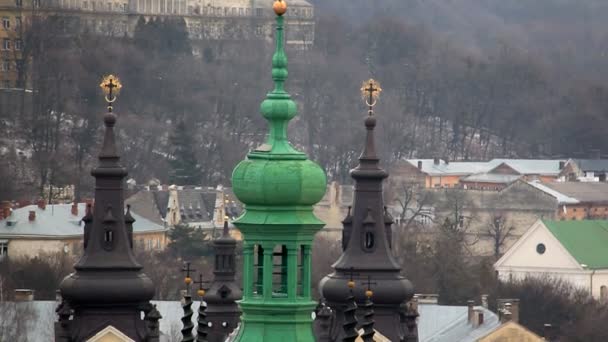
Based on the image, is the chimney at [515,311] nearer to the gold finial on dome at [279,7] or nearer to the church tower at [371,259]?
the church tower at [371,259]

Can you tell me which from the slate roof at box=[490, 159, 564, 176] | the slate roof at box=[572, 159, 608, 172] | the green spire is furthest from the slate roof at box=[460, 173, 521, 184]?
the green spire

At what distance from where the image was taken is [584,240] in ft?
382

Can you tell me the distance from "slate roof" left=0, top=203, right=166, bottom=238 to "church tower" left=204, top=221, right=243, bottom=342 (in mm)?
49806

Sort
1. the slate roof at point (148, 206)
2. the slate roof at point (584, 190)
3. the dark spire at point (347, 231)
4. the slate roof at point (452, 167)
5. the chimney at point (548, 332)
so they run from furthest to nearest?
the slate roof at point (452, 167) → the slate roof at point (584, 190) → the slate roof at point (148, 206) → the chimney at point (548, 332) → the dark spire at point (347, 231)

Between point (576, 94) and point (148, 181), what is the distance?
4423 cm

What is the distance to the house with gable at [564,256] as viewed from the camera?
111000mm

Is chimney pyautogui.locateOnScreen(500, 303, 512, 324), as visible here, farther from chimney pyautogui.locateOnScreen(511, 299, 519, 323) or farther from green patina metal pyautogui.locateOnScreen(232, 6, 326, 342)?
green patina metal pyautogui.locateOnScreen(232, 6, 326, 342)

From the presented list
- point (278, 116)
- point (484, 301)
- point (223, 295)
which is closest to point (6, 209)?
point (484, 301)

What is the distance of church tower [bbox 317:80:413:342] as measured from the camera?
51.6 m

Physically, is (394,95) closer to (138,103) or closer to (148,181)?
(138,103)

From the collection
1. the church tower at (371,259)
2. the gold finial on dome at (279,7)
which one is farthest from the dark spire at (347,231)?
the gold finial on dome at (279,7)

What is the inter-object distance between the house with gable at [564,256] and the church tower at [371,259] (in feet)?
176

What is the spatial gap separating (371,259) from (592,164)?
361 ft

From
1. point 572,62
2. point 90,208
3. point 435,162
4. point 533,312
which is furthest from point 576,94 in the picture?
point 90,208
